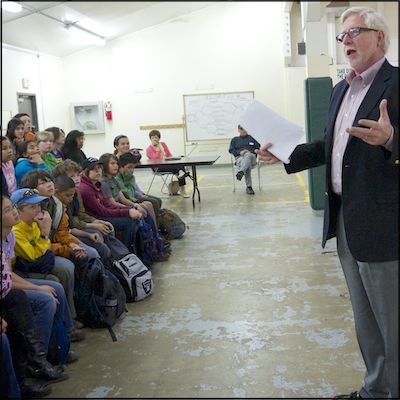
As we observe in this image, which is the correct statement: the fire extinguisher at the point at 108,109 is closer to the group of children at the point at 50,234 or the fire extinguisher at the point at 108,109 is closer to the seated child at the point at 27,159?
the group of children at the point at 50,234

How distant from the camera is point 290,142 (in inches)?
54.8

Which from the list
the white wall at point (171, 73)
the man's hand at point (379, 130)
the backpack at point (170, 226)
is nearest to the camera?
the man's hand at point (379, 130)

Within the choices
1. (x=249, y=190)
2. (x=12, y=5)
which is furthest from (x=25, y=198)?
(x=249, y=190)

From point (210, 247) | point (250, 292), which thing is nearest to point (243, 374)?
point (250, 292)

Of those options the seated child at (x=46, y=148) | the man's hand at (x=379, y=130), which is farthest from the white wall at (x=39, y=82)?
the man's hand at (x=379, y=130)

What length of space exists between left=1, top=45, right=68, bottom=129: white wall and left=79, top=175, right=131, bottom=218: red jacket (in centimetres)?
531

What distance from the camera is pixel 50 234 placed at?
9.00 ft

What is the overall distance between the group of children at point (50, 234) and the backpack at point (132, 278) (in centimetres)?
8

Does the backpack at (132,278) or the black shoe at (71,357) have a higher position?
the backpack at (132,278)

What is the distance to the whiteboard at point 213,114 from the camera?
10.3 m

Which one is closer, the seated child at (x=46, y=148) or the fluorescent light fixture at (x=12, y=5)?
the fluorescent light fixture at (x=12, y=5)

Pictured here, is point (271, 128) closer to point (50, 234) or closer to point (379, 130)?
point (379, 130)

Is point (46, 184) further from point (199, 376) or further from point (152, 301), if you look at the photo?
point (199, 376)

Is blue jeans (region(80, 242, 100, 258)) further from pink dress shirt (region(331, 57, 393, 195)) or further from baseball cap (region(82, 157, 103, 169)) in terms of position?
pink dress shirt (region(331, 57, 393, 195))
